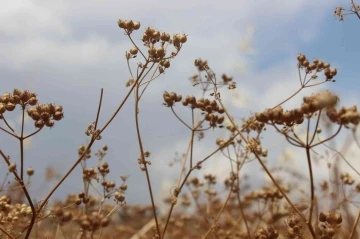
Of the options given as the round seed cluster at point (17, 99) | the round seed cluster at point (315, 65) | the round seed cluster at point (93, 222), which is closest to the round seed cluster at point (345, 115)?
the round seed cluster at point (93, 222)

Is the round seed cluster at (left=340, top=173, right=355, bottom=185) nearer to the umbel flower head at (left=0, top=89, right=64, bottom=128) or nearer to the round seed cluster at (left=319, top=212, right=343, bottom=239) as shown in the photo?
the round seed cluster at (left=319, top=212, right=343, bottom=239)

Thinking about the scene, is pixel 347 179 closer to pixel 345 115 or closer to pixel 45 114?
pixel 345 115

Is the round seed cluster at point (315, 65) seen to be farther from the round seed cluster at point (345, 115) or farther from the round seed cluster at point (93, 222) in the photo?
the round seed cluster at point (93, 222)

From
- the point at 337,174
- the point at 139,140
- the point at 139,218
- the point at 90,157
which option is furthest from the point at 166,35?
the point at 139,218

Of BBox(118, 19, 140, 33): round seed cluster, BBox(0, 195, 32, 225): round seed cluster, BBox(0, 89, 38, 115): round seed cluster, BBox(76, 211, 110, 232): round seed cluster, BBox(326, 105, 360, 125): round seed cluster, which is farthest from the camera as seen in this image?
BBox(118, 19, 140, 33): round seed cluster

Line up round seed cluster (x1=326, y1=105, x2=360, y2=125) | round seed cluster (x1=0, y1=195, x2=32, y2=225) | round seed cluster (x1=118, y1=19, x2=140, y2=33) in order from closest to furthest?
round seed cluster (x1=326, y1=105, x2=360, y2=125)
round seed cluster (x1=0, y1=195, x2=32, y2=225)
round seed cluster (x1=118, y1=19, x2=140, y2=33)

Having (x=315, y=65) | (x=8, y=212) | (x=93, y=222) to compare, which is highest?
(x=315, y=65)

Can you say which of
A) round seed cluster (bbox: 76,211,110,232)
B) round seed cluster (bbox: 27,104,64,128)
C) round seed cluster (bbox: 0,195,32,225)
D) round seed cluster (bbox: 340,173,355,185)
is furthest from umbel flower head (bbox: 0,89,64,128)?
round seed cluster (bbox: 340,173,355,185)

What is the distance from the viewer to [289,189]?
7.83m

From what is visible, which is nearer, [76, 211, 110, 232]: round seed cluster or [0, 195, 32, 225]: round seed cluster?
[76, 211, 110, 232]: round seed cluster

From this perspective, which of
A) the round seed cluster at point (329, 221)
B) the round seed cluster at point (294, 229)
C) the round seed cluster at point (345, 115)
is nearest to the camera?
the round seed cluster at point (345, 115)

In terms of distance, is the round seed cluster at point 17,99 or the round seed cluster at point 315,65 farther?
the round seed cluster at point 315,65

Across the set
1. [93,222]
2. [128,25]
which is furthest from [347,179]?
[93,222]

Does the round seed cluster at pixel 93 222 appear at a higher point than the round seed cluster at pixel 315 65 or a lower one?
lower
